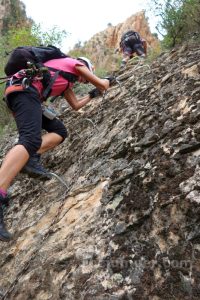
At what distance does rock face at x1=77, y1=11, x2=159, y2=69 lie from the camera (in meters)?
23.8

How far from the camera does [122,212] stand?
3.35m

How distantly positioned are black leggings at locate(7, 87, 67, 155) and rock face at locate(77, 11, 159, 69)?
19054mm

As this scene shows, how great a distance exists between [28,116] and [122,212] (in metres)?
1.37

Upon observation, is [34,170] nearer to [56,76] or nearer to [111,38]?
[56,76]

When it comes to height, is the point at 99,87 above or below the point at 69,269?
above

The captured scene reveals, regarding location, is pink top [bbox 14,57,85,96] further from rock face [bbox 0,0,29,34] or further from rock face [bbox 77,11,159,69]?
rock face [bbox 0,0,29,34]

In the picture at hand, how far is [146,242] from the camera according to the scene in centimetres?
296

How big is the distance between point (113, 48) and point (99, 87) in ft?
67.3

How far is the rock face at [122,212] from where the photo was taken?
2.81m

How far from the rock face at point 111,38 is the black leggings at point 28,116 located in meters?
19.1

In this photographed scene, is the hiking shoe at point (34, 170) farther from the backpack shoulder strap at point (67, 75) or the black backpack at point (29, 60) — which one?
the backpack shoulder strap at point (67, 75)

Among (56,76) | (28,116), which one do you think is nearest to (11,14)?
(56,76)

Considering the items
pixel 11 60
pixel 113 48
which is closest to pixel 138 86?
pixel 11 60

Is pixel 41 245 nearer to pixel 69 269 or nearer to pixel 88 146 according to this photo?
pixel 69 269
